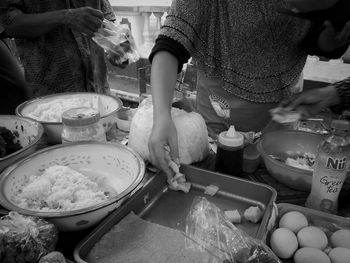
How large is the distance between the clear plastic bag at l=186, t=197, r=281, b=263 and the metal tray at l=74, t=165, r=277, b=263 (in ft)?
0.30

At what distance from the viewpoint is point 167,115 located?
114 cm

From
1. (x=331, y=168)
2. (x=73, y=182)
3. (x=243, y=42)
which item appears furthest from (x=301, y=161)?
(x=73, y=182)

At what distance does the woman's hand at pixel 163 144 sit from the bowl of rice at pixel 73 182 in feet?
0.21

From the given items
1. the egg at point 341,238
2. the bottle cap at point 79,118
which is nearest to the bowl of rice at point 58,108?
the bottle cap at point 79,118

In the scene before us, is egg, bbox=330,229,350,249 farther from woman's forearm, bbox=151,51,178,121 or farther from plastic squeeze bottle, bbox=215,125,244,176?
woman's forearm, bbox=151,51,178,121

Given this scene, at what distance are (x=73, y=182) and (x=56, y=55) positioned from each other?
134cm

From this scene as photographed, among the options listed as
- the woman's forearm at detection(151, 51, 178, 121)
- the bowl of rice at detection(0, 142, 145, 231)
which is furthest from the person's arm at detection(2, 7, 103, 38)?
the bowl of rice at detection(0, 142, 145, 231)

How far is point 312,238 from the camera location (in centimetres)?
81

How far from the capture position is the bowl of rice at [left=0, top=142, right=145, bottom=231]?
81 centimetres

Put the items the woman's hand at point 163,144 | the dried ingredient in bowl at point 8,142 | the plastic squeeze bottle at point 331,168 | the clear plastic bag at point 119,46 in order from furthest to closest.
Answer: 1. the clear plastic bag at point 119,46
2. the dried ingredient in bowl at point 8,142
3. the woman's hand at point 163,144
4. the plastic squeeze bottle at point 331,168

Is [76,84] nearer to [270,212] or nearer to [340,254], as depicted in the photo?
[270,212]

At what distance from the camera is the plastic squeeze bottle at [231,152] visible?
1.08m

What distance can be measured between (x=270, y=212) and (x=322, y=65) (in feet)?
8.59

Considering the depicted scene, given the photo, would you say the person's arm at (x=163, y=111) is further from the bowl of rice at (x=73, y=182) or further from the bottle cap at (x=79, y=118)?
the bottle cap at (x=79, y=118)
